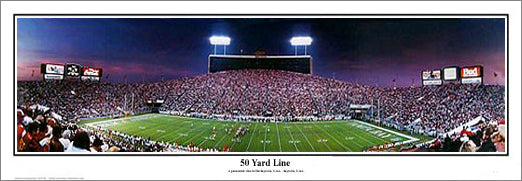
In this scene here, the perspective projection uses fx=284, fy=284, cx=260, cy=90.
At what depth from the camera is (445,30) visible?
3.24 m

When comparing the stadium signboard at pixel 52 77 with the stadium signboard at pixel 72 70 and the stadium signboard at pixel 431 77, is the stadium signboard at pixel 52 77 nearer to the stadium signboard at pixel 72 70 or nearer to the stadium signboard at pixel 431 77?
the stadium signboard at pixel 72 70

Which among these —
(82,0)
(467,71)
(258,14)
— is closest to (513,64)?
(467,71)

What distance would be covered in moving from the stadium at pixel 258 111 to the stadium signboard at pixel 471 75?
1 cm

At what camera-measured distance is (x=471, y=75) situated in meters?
3.33

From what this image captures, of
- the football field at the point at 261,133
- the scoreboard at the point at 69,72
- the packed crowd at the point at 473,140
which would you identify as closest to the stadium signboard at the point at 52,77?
the scoreboard at the point at 69,72

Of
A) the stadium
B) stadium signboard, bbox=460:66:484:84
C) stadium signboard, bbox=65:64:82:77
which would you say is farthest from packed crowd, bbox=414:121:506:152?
stadium signboard, bbox=65:64:82:77

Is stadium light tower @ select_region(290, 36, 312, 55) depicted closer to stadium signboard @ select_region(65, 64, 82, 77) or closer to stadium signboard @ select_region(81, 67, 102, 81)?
stadium signboard @ select_region(81, 67, 102, 81)

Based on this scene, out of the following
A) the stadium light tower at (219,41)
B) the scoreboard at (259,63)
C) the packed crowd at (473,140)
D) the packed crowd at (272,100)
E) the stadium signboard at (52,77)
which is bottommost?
the packed crowd at (473,140)

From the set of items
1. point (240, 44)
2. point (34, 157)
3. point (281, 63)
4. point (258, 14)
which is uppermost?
point (258, 14)

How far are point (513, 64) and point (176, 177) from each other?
3.96 m

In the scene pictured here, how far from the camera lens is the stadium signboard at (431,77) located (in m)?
3.30

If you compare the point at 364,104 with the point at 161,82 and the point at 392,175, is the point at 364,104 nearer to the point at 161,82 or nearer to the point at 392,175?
the point at 392,175

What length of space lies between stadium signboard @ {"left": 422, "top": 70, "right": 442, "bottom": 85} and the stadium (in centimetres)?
1

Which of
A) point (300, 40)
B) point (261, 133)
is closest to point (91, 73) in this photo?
point (261, 133)
